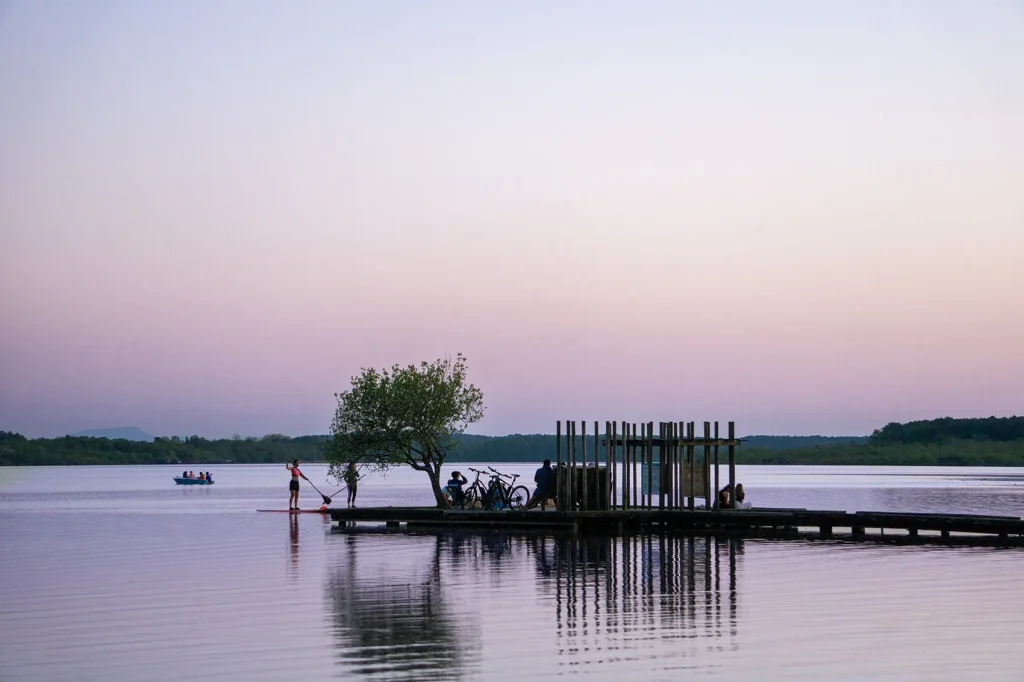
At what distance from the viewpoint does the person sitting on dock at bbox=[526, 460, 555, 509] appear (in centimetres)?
4081

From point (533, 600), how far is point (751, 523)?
18.1 meters

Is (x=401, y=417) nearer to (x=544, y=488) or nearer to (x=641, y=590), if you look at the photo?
(x=544, y=488)

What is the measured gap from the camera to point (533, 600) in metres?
22.7

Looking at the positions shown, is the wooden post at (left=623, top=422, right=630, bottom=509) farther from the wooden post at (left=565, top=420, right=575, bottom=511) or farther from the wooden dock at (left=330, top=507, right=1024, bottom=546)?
the wooden post at (left=565, top=420, right=575, bottom=511)

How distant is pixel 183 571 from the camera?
93.8 ft

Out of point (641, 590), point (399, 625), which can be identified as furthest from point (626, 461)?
point (399, 625)

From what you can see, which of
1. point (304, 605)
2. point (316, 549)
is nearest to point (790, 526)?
point (316, 549)

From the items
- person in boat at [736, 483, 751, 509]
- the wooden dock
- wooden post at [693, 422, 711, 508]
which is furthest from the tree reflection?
person in boat at [736, 483, 751, 509]

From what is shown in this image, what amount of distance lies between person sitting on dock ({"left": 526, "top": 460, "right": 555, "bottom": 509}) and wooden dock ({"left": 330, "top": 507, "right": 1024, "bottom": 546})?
866 mm

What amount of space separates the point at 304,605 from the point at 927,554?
16854 millimetres

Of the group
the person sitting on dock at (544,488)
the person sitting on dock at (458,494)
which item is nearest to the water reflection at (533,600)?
the person sitting on dock at (544,488)

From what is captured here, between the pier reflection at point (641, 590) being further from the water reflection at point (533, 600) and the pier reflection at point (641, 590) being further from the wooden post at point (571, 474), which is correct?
the wooden post at point (571, 474)

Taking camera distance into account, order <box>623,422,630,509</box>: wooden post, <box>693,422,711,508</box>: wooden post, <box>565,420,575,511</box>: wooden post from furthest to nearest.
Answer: <box>623,422,630,509</box>: wooden post
<box>693,422,711,508</box>: wooden post
<box>565,420,575,511</box>: wooden post

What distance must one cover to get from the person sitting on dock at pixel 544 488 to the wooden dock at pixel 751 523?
0.87 m
